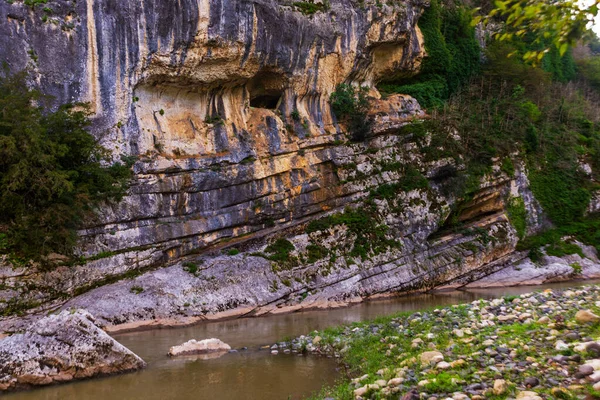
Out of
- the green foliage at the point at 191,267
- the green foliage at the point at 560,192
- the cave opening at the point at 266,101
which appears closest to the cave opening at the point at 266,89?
the cave opening at the point at 266,101

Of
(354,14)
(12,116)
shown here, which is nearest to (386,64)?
(354,14)

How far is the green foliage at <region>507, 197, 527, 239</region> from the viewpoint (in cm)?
2659

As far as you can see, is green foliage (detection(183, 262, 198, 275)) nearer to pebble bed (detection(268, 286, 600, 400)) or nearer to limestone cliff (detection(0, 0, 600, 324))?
limestone cliff (detection(0, 0, 600, 324))

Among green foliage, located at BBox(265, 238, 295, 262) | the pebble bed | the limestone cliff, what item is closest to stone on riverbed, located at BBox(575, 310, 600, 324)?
the pebble bed

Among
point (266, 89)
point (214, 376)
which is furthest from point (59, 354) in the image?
point (266, 89)

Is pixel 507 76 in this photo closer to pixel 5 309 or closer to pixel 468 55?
pixel 468 55

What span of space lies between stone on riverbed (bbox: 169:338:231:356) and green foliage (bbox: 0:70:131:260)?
22.2 ft

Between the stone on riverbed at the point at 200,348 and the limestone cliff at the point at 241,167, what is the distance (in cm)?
513

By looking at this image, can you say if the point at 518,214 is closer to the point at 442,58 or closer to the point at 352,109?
the point at 352,109

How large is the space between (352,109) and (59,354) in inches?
792

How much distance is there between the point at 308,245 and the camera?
21.5 m

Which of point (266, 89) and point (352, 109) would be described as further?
point (352, 109)

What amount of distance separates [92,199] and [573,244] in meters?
24.7

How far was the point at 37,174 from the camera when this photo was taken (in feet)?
50.5
